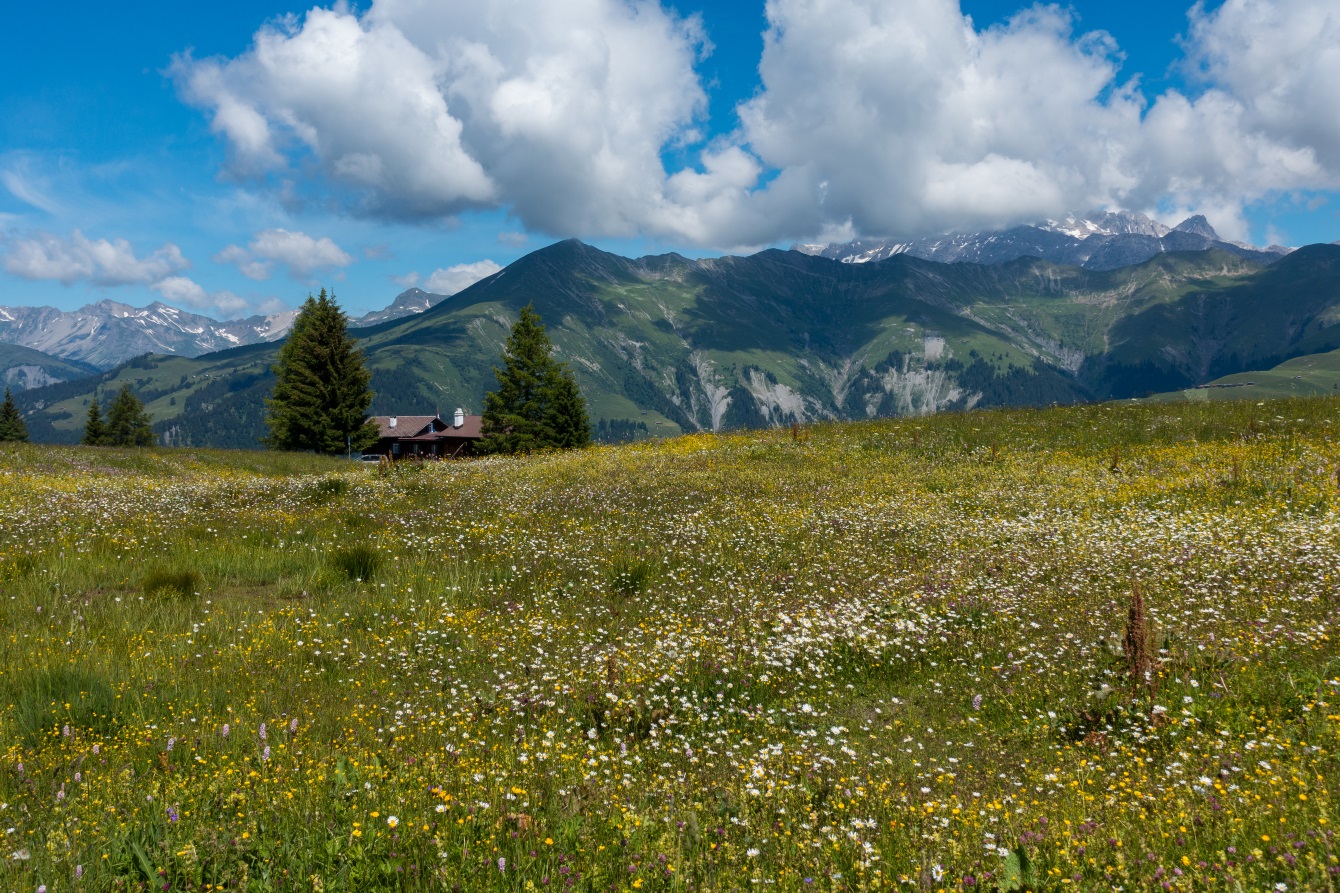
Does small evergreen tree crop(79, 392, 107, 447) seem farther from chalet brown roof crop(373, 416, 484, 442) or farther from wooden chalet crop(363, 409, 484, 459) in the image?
chalet brown roof crop(373, 416, 484, 442)

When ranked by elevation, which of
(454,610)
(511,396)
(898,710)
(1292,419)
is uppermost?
(511,396)

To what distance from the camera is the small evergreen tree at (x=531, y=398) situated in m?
62.4

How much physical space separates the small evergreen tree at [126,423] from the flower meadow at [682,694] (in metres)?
97.5

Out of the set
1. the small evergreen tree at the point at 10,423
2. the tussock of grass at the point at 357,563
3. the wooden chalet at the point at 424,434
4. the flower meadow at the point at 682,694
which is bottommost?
the flower meadow at the point at 682,694

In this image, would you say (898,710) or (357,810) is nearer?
(357,810)

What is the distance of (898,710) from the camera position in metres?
7.46

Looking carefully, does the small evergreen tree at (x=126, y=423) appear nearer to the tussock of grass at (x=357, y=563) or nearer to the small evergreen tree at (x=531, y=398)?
the small evergreen tree at (x=531, y=398)

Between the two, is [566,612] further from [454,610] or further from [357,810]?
[357,810]

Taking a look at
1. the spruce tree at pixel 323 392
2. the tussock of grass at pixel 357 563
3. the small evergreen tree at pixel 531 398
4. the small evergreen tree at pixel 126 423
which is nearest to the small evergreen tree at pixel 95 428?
the small evergreen tree at pixel 126 423

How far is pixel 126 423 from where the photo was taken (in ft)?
324

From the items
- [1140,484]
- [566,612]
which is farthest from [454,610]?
[1140,484]

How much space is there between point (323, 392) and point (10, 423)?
72.9m

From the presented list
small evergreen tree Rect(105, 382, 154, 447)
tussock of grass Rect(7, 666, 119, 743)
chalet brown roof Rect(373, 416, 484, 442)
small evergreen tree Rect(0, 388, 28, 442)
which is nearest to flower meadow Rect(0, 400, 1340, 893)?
tussock of grass Rect(7, 666, 119, 743)

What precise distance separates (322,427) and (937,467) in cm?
5357
